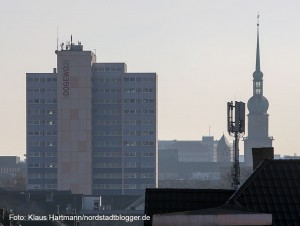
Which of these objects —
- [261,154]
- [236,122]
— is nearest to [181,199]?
[261,154]

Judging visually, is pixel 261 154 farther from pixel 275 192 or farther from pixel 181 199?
pixel 275 192

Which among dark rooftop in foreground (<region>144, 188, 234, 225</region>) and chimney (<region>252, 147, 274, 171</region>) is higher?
chimney (<region>252, 147, 274, 171</region>)

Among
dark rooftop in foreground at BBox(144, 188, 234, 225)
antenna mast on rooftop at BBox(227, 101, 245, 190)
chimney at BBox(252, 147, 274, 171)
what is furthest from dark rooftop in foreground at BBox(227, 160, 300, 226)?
antenna mast on rooftop at BBox(227, 101, 245, 190)

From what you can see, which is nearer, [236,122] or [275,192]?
[275,192]

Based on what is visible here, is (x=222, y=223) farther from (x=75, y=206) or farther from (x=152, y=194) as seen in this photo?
(x=75, y=206)

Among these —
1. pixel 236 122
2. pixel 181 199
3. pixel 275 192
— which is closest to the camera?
pixel 275 192

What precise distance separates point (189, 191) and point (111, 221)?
4906 inches

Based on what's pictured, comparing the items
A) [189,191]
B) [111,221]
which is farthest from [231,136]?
[111,221]

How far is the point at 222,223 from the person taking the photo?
32656 millimetres

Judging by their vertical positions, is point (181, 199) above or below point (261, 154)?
below

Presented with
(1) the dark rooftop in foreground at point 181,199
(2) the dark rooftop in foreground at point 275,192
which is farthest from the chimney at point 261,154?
(2) the dark rooftop in foreground at point 275,192

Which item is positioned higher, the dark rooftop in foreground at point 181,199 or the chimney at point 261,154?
the chimney at point 261,154

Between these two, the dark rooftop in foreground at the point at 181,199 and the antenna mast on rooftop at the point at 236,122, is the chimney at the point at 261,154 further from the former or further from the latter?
the antenna mast on rooftop at the point at 236,122

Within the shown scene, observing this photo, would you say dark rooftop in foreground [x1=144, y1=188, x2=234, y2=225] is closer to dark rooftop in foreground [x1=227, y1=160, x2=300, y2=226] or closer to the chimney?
dark rooftop in foreground [x1=227, y1=160, x2=300, y2=226]
